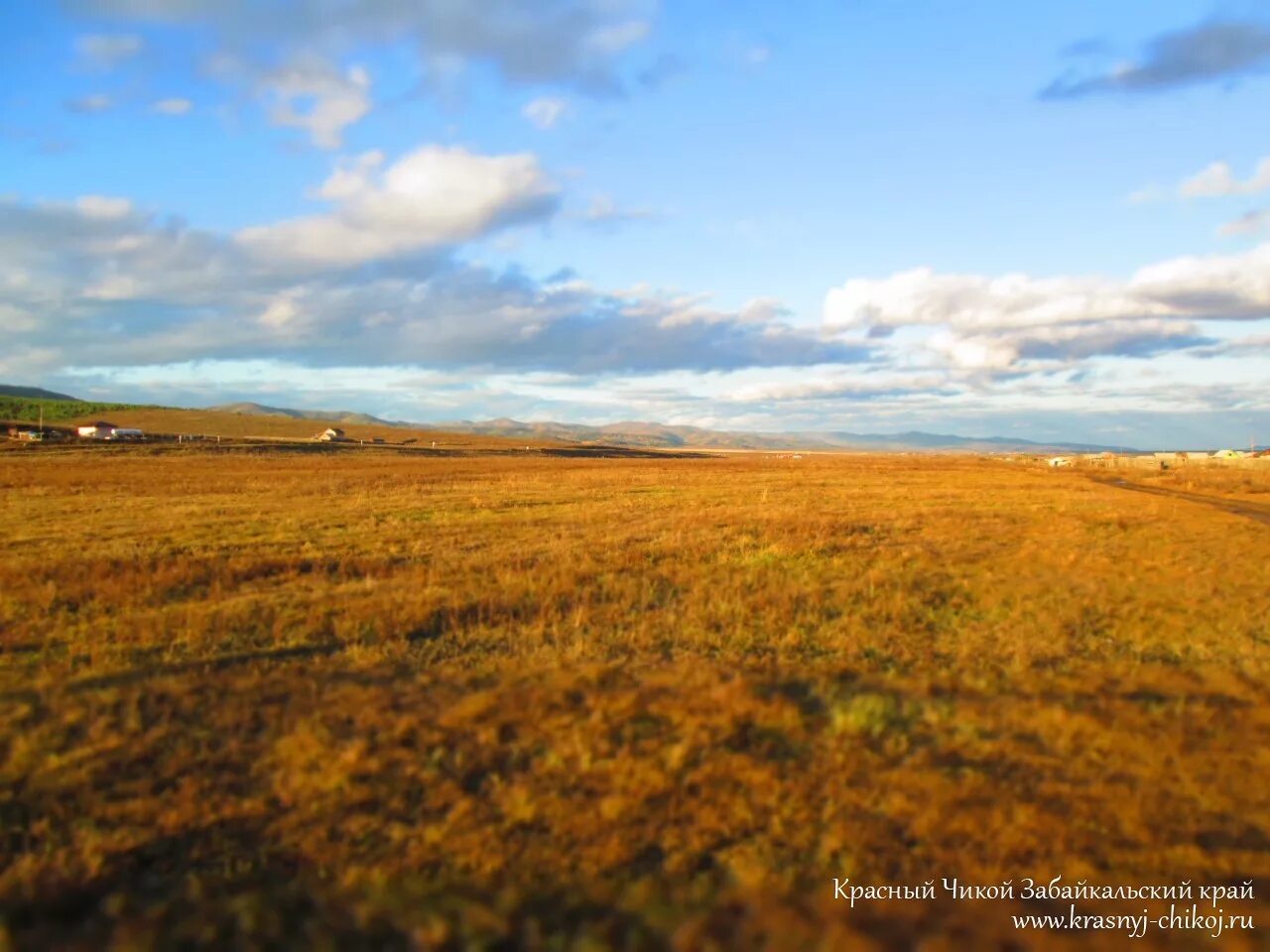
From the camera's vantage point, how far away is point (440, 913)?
448cm

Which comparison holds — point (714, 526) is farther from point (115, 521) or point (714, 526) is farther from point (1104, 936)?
point (1104, 936)

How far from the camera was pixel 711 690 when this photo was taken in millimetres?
7977

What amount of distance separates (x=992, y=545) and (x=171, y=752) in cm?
1774

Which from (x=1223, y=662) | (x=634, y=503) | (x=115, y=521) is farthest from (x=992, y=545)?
(x=115, y=521)

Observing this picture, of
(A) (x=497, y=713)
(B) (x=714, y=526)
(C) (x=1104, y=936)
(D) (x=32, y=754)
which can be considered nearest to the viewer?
(C) (x=1104, y=936)

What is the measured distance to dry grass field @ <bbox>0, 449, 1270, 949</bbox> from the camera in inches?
181

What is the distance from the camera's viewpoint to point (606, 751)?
664cm

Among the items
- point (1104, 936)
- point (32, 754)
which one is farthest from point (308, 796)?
point (1104, 936)

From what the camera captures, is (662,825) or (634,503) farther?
(634,503)

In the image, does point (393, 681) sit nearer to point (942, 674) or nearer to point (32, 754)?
point (32, 754)

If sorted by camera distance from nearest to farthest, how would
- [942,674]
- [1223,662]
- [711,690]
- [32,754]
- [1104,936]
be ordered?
[1104,936], [32,754], [711,690], [942,674], [1223,662]

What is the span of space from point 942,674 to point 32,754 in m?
8.39

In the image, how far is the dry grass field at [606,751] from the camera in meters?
4.61

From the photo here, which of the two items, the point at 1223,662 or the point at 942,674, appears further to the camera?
the point at 1223,662
